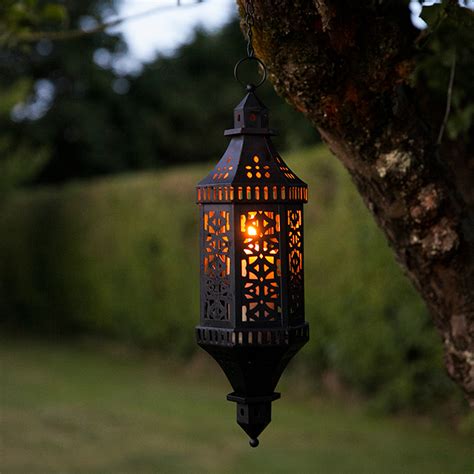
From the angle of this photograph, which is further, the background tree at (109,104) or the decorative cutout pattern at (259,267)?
the background tree at (109,104)

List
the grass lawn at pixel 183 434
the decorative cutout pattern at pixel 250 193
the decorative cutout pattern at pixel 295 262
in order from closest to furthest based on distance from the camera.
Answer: the decorative cutout pattern at pixel 250 193
the decorative cutout pattern at pixel 295 262
the grass lawn at pixel 183 434

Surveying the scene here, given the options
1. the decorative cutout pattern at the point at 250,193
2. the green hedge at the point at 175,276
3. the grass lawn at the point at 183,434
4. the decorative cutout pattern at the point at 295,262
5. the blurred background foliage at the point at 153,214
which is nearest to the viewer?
the decorative cutout pattern at the point at 250,193

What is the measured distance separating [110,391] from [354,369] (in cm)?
309

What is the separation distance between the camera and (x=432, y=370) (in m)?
7.61

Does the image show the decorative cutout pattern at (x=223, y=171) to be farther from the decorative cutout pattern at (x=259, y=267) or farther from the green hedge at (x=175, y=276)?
the green hedge at (x=175, y=276)

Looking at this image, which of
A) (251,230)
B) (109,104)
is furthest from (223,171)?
(109,104)

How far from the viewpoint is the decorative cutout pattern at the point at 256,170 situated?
2.29m

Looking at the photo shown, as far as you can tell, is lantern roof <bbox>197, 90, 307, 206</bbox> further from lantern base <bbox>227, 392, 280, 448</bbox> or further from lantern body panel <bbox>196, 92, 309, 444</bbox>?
lantern base <bbox>227, 392, 280, 448</bbox>

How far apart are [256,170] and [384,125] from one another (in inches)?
21.0

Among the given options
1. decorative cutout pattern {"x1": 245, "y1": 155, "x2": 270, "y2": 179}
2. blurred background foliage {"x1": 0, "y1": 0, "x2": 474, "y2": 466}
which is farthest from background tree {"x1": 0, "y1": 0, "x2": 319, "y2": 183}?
decorative cutout pattern {"x1": 245, "y1": 155, "x2": 270, "y2": 179}

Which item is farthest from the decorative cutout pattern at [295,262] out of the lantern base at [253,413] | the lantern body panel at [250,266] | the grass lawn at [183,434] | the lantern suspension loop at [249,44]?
the grass lawn at [183,434]

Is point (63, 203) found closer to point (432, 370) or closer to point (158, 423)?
point (158, 423)

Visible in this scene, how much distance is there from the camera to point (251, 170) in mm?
2299

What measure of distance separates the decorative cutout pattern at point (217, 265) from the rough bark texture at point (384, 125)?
51 centimetres
